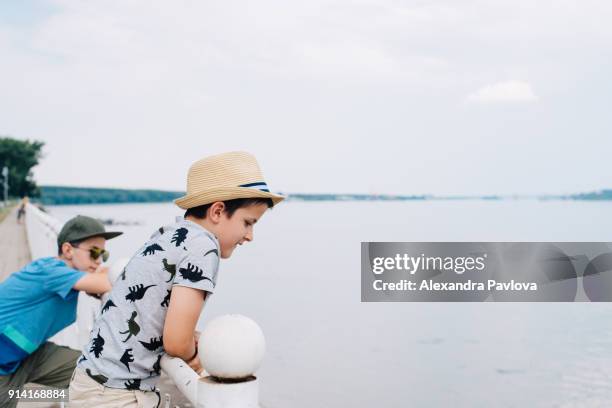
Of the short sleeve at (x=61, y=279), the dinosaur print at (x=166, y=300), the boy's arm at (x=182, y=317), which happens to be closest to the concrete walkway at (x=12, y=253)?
the short sleeve at (x=61, y=279)

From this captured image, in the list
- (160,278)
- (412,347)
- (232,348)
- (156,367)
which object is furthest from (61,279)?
(412,347)

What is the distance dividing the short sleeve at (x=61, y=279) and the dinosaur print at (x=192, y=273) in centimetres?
141

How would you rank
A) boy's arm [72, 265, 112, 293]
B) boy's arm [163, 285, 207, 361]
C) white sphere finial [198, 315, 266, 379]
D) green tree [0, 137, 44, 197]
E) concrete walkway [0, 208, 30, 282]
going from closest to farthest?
white sphere finial [198, 315, 266, 379]
boy's arm [163, 285, 207, 361]
boy's arm [72, 265, 112, 293]
concrete walkway [0, 208, 30, 282]
green tree [0, 137, 44, 197]

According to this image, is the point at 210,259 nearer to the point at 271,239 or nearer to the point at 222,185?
the point at 222,185

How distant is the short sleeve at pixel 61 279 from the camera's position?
3451 mm

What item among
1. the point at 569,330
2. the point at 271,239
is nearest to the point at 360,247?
the point at 271,239

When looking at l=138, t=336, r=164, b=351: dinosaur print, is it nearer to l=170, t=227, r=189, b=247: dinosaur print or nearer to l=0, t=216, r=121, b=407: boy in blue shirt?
l=170, t=227, r=189, b=247: dinosaur print

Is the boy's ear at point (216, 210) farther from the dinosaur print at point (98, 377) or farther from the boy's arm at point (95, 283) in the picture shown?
the boy's arm at point (95, 283)

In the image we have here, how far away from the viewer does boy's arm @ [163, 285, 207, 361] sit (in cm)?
218

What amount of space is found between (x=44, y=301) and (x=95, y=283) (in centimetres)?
47

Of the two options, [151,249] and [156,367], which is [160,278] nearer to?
[151,249]

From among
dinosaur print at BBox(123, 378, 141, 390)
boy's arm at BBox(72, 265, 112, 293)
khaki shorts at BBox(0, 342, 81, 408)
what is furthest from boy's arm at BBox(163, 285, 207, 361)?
khaki shorts at BBox(0, 342, 81, 408)

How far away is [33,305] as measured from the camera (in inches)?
142

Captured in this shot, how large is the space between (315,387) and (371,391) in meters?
1.31
